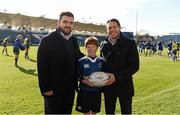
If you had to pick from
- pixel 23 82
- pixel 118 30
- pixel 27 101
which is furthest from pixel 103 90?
pixel 23 82

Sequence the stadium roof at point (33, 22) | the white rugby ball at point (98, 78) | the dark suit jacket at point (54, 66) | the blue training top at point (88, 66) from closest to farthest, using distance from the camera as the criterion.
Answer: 1. the dark suit jacket at point (54, 66)
2. the white rugby ball at point (98, 78)
3. the blue training top at point (88, 66)
4. the stadium roof at point (33, 22)

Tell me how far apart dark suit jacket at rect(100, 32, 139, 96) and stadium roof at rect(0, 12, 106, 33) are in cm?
8192

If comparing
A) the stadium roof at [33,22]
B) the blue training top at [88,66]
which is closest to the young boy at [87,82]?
the blue training top at [88,66]

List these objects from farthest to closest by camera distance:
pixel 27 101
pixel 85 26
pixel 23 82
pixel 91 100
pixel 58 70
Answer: pixel 85 26
pixel 23 82
pixel 27 101
pixel 91 100
pixel 58 70

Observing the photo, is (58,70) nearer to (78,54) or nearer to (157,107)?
(78,54)

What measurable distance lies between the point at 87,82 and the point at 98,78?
0.69ft

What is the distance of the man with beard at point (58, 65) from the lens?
17.6 feet

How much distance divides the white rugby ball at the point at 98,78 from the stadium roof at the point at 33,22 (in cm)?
8207

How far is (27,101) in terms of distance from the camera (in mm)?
10305

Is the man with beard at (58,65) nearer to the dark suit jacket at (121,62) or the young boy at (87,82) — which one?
the young boy at (87,82)

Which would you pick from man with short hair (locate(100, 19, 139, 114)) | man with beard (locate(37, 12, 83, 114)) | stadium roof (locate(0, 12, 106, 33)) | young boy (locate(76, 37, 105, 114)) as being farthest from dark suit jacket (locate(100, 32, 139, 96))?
stadium roof (locate(0, 12, 106, 33))

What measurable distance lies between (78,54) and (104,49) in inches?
18.3

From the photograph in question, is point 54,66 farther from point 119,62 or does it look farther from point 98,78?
point 119,62

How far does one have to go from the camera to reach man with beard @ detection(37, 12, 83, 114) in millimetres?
5363
